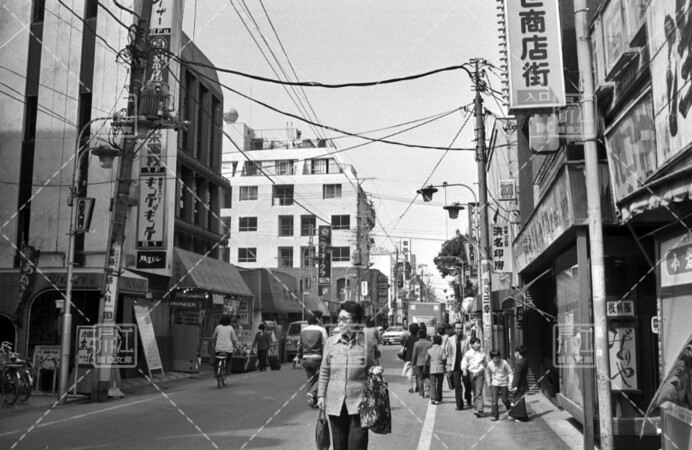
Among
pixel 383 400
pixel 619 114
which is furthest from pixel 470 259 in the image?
pixel 383 400

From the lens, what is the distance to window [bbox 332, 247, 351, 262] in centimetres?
6531

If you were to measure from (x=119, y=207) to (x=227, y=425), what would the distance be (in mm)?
6403

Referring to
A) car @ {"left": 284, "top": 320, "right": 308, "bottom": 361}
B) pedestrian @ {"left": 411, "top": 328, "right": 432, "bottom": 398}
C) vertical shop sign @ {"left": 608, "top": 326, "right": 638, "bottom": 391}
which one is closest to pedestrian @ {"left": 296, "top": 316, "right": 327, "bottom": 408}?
pedestrian @ {"left": 411, "top": 328, "right": 432, "bottom": 398}

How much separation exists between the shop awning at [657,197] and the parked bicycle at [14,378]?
12.0 m

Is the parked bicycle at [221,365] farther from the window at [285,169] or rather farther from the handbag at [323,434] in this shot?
the window at [285,169]

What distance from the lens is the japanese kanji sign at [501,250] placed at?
71.0 feet

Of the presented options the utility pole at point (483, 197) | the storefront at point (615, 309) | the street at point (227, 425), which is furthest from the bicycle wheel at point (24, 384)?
the utility pole at point (483, 197)

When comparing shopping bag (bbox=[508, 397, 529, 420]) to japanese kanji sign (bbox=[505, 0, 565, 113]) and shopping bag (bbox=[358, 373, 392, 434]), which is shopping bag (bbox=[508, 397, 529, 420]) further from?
shopping bag (bbox=[358, 373, 392, 434])

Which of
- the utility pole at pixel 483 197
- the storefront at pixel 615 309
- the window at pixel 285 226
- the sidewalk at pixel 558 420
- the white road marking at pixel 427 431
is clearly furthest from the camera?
the window at pixel 285 226

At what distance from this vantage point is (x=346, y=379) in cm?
624

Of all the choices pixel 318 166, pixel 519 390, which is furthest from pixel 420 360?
pixel 318 166

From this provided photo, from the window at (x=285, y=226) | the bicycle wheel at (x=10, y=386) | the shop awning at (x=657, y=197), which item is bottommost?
the bicycle wheel at (x=10, y=386)

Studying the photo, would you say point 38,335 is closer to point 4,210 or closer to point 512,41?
point 4,210

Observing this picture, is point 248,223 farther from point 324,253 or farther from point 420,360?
point 420,360
